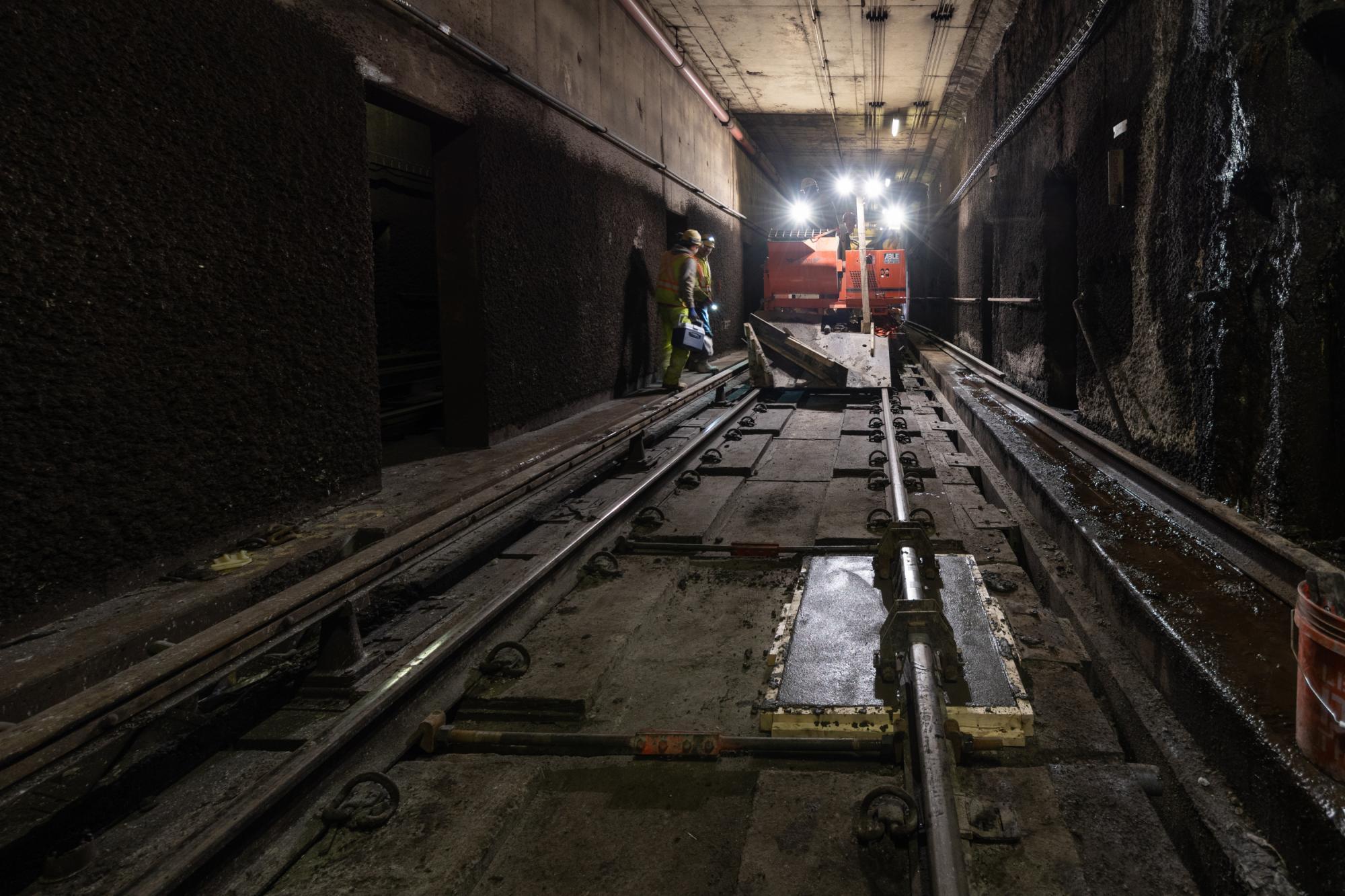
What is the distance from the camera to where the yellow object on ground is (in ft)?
11.6

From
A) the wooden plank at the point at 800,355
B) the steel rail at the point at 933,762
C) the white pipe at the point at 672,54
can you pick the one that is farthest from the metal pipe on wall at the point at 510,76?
the steel rail at the point at 933,762

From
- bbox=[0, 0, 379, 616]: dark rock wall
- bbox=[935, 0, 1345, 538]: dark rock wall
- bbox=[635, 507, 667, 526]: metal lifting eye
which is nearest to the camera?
bbox=[0, 0, 379, 616]: dark rock wall

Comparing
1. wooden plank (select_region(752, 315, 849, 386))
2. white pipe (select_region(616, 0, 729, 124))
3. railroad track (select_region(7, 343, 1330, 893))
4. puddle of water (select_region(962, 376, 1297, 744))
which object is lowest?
railroad track (select_region(7, 343, 1330, 893))

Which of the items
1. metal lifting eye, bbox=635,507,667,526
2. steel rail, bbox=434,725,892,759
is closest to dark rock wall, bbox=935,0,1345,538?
steel rail, bbox=434,725,892,759

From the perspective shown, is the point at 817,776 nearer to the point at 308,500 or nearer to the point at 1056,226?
the point at 308,500

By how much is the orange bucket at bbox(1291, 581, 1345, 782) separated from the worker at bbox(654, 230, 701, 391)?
26.4ft

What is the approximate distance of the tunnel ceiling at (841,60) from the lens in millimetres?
10781

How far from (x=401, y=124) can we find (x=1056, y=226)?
21.0 feet

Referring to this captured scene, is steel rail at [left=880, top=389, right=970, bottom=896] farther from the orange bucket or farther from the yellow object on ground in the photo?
the yellow object on ground

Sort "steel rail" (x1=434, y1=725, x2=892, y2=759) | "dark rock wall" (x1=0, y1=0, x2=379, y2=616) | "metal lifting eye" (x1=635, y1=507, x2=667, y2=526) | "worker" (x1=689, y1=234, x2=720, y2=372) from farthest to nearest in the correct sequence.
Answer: "worker" (x1=689, y1=234, x2=720, y2=372), "metal lifting eye" (x1=635, y1=507, x2=667, y2=526), "dark rock wall" (x1=0, y1=0, x2=379, y2=616), "steel rail" (x1=434, y1=725, x2=892, y2=759)

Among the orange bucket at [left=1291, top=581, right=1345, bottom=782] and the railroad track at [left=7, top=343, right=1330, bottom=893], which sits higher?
the orange bucket at [left=1291, top=581, right=1345, bottom=782]

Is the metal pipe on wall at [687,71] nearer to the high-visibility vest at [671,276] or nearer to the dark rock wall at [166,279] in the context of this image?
the high-visibility vest at [671,276]

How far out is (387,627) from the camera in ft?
10.9

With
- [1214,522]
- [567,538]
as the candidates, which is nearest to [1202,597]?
[1214,522]
